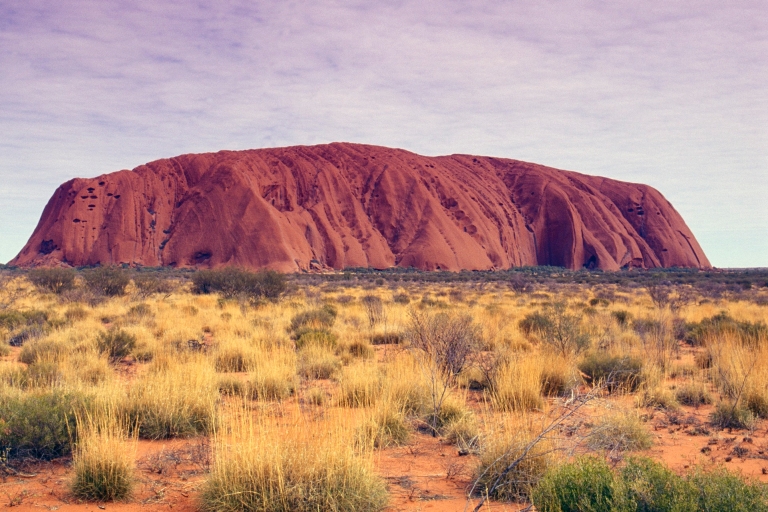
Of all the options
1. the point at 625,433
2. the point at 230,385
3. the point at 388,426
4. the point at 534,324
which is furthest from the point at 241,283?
the point at 625,433

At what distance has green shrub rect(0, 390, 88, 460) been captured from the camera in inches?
191

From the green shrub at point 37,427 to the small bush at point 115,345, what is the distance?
4.46m

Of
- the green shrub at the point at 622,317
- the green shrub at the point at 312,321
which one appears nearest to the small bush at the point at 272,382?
the green shrub at the point at 312,321

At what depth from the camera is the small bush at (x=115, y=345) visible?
31.6 ft

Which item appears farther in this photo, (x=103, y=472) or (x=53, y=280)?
(x=53, y=280)

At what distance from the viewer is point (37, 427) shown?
4.89 m

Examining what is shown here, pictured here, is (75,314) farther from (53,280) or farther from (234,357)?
(53,280)

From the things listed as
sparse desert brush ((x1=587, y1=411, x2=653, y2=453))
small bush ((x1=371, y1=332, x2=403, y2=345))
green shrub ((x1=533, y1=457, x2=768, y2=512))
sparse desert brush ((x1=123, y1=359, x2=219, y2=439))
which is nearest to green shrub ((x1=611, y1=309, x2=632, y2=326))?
small bush ((x1=371, y1=332, x2=403, y2=345))

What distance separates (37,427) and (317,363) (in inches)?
167

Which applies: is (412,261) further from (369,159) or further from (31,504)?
(31,504)

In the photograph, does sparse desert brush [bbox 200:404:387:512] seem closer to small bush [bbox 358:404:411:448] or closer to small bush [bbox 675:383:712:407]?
small bush [bbox 358:404:411:448]

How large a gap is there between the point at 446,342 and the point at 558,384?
62.9 inches

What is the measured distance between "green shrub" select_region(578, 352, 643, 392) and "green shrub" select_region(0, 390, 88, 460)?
6176 mm

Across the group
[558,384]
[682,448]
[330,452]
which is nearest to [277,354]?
[558,384]
